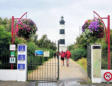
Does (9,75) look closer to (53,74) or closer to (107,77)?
(53,74)

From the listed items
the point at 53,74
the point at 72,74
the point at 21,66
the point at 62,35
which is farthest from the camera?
the point at 62,35

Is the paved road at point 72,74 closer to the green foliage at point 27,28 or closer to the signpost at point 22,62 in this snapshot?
the signpost at point 22,62

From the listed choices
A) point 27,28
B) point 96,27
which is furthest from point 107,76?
point 27,28

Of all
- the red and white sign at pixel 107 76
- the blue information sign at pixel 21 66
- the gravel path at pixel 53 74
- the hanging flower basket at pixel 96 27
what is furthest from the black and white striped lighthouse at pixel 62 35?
the hanging flower basket at pixel 96 27

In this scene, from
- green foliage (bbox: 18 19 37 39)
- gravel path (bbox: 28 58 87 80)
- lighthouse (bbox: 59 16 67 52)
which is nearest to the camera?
green foliage (bbox: 18 19 37 39)

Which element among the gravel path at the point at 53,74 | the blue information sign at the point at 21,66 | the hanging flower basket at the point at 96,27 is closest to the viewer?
the hanging flower basket at the point at 96,27

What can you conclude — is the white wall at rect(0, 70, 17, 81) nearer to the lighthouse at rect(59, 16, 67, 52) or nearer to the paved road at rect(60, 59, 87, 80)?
the paved road at rect(60, 59, 87, 80)

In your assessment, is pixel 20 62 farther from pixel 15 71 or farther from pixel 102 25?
pixel 102 25

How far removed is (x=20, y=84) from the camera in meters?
11.5

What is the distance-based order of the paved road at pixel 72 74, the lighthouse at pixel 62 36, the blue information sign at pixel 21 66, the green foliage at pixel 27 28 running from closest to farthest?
the green foliage at pixel 27 28
the blue information sign at pixel 21 66
the paved road at pixel 72 74
the lighthouse at pixel 62 36

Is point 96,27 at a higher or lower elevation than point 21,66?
higher

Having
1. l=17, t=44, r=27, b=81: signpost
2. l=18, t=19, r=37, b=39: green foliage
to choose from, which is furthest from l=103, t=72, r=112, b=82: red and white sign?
l=18, t=19, r=37, b=39: green foliage

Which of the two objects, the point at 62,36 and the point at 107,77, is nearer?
A: the point at 107,77

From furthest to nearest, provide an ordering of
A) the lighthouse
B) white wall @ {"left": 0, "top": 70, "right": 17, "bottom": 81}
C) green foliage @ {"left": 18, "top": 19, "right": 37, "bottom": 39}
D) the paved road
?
1. the lighthouse
2. the paved road
3. white wall @ {"left": 0, "top": 70, "right": 17, "bottom": 81}
4. green foliage @ {"left": 18, "top": 19, "right": 37, "bottom": 39}
